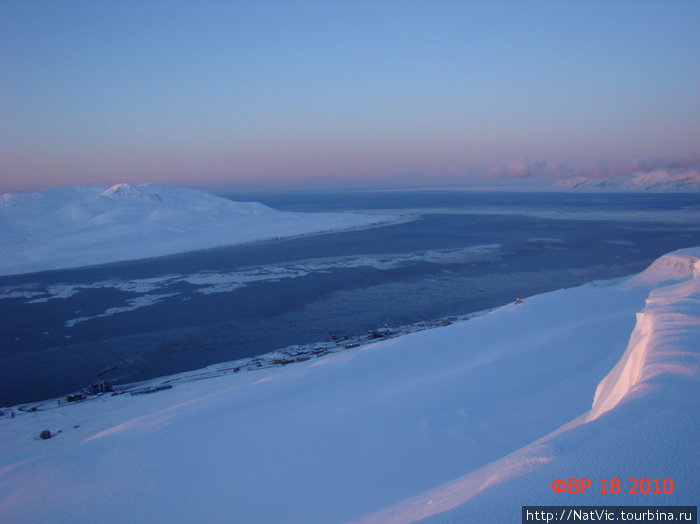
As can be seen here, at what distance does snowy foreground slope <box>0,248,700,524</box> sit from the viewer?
2332 mm

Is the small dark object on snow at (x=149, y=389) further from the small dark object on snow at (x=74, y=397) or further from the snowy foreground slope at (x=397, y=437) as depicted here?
the small dark object on snow at (x=74, y=397)

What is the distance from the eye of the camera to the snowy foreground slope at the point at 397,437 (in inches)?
91.8

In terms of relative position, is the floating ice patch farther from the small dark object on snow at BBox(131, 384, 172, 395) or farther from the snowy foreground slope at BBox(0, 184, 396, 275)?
the snowy foreground slope at BBox(0, 184, 396, 275)

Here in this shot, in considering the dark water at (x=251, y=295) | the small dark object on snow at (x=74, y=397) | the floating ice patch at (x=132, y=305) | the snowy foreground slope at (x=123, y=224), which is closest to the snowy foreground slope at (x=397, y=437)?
the small dark object on snow at (x=74, y=397)

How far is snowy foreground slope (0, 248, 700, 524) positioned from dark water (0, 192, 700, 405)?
285 centimetres

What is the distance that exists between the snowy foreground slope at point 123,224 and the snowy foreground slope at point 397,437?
21.0 metres

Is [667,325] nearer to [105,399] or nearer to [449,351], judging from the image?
[449,351]

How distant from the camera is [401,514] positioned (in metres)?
2.79

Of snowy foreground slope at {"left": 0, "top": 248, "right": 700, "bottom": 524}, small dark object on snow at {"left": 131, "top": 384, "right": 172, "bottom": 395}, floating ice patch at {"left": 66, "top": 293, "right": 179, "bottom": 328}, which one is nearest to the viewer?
snowy foreground slope at {"left": 0, "top": 248, "right": 700, "bottom": 524}

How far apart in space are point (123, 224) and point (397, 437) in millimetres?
33734

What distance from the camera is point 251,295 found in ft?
52.6

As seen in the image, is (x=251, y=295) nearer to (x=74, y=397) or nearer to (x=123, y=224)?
(x=74, y=397)

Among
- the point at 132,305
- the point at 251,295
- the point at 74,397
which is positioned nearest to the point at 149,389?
the point at 74,397

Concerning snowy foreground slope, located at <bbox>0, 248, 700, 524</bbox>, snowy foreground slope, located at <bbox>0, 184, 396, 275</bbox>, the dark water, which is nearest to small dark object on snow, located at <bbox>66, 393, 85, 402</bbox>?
snowy foreground slope, located at <bbox>0, 248, 700, 524</bbox>
